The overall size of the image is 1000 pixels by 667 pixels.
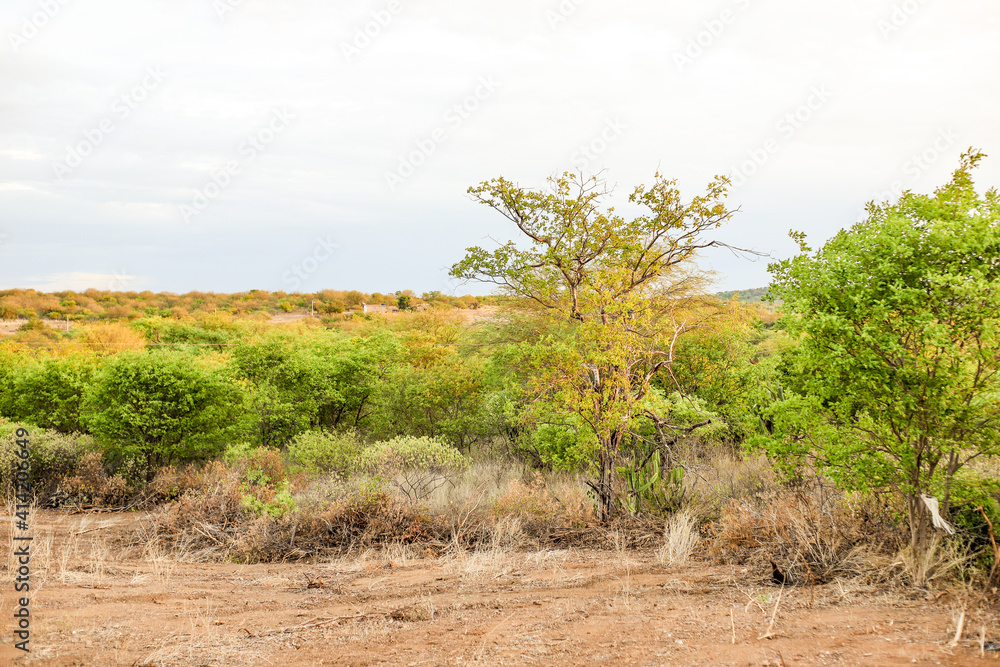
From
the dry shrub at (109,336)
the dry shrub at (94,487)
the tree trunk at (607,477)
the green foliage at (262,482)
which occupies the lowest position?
the dry shrub at (94,487)

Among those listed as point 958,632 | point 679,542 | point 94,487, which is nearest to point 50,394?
point 94,487

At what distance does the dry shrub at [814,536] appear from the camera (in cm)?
616

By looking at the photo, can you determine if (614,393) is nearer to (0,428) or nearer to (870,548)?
(870,548)

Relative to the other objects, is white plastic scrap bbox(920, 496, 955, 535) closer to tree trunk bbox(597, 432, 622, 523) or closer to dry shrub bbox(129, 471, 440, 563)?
tree trunk bbox(597, 432, 622, 523)

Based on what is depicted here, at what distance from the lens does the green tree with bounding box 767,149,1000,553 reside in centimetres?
525

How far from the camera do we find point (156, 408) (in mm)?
13672

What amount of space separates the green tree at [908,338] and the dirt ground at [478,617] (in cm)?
120

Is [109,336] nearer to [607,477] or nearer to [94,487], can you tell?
[94,487]

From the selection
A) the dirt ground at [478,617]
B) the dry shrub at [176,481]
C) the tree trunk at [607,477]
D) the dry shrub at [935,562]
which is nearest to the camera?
the dirt ground at [478,617]

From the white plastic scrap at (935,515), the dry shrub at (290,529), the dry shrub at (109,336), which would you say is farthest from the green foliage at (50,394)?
the white plastic scrap at (935,515)

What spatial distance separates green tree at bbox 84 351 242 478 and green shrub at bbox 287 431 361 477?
1929 millimetres

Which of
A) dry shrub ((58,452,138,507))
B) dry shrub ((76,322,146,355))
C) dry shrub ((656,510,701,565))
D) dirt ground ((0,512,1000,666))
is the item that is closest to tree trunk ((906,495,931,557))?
dirt ground ((0,512,1000,666))

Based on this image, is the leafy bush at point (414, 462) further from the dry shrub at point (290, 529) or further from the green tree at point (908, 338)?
the green tree at point (908, 338)

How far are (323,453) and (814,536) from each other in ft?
33.9
